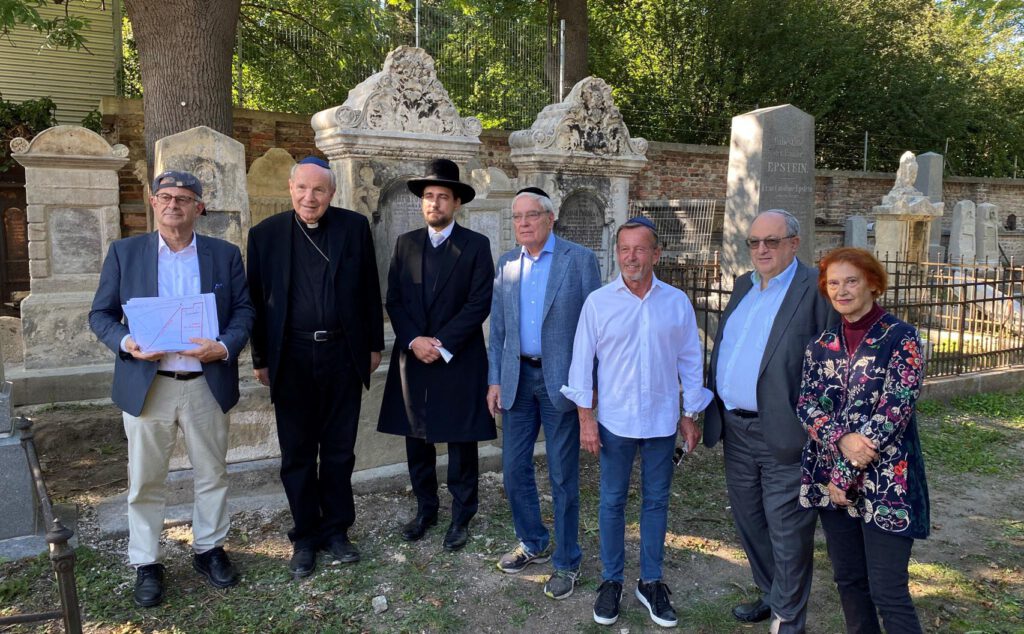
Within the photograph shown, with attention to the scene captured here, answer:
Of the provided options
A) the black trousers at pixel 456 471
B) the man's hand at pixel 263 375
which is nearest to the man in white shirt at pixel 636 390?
the black trousers at pixel 456 471

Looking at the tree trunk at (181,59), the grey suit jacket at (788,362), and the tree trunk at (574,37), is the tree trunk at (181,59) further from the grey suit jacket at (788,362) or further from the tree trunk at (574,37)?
the tree trunk at (574,37)

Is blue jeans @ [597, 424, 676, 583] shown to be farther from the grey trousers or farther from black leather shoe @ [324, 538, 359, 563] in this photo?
black leather shoe @ [324, 538, 359, 563]

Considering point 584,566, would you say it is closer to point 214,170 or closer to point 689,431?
point 689,431

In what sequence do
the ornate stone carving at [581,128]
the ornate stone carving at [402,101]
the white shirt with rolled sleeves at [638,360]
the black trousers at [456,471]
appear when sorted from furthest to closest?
the ornate stone carving at [581,128] < the ornate stone carving at [402,101] < the black trousers at [456,471] < the white shirt with rolled sleeves at [638,360]

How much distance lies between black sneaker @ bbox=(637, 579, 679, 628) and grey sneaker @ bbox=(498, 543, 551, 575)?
616 millimetres

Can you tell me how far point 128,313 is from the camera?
3.16 metres

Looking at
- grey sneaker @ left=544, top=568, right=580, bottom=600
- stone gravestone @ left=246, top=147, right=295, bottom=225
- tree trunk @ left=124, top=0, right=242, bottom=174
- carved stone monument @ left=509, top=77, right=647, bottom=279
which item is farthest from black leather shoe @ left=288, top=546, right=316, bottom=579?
stone gravestone @ left=246, top=147, right=295, bottom=225

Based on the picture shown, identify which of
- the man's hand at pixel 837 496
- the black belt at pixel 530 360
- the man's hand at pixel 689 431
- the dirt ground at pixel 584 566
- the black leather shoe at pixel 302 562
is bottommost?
the dirt ground at pixel 584 566

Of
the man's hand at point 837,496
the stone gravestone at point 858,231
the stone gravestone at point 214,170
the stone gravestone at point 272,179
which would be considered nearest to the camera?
the man's hand at point 837,496

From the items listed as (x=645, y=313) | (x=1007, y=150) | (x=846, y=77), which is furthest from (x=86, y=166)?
(x=1007, y=150)

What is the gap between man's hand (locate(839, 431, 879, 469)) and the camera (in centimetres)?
254

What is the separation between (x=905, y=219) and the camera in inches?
499

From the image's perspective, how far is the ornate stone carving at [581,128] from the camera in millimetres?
6172

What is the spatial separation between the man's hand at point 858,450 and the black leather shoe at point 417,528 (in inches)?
93.0
